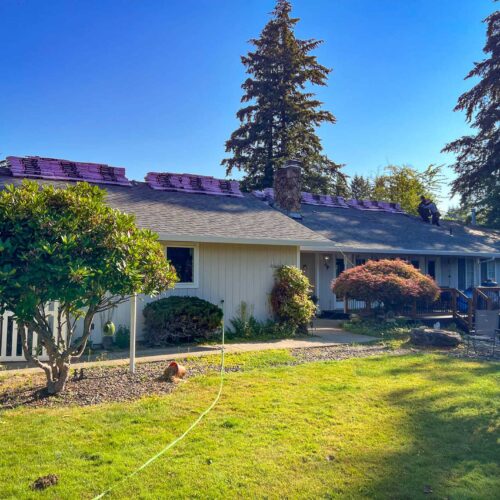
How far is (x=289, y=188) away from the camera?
1700cm

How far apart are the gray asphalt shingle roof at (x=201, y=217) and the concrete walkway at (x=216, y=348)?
2589mm

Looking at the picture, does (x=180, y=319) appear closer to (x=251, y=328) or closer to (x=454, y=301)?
(x=251, y=328)

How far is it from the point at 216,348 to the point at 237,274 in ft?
8.20

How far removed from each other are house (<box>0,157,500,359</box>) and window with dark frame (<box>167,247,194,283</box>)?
3cm

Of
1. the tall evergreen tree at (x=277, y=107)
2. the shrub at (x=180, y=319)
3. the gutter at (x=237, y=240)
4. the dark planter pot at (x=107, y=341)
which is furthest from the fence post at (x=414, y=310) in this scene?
the tall evergreen tree at (x=277, y=107)

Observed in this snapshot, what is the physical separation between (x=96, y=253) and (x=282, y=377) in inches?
134

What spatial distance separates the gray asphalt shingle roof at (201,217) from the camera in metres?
10.5

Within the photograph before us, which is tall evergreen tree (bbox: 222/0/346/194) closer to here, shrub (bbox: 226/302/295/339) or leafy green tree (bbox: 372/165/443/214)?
leafy green tree (bbox: 372/165/443/214)

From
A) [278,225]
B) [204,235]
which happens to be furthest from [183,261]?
[278,225]

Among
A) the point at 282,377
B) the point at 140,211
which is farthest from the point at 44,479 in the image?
the point at 140,211

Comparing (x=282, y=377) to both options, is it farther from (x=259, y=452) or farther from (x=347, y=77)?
(x=347, y=77)

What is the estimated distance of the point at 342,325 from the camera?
1295 centimetres

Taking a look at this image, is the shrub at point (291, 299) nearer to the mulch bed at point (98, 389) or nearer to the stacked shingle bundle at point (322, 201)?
the mulch bed at point (98, 389)

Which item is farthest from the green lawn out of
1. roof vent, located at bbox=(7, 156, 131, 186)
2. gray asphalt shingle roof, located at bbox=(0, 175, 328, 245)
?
roof vent, located at bbox=(7, 156, 131, 186)
